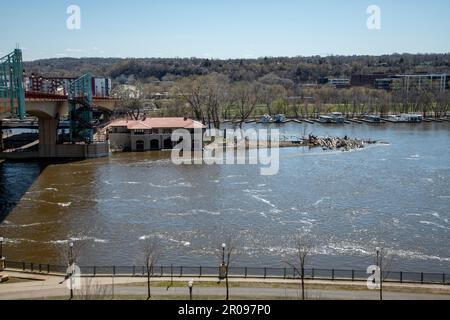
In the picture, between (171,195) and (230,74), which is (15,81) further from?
(230,74)

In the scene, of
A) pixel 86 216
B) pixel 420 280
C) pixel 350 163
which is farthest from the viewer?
pixel 350 163

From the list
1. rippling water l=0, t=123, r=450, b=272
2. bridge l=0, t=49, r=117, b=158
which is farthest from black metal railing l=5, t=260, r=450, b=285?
bridge l=0, t=49, r=117, b=158

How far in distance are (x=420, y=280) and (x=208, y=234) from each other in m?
11.1

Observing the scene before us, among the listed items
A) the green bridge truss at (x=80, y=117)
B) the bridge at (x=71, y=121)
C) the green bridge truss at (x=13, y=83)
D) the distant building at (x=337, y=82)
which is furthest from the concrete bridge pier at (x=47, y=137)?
the distant building at (x=337, y=82)

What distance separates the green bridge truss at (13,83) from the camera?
129 feet

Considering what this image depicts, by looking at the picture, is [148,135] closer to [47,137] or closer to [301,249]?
[47,137]

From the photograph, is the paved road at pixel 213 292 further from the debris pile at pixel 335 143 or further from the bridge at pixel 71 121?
the debris pile at pixel 335 143

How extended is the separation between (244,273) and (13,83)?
2695cm

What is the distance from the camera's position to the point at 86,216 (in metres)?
33.0

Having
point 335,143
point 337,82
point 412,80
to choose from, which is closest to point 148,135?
point 335,143

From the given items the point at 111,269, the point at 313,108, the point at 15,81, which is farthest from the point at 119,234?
the point at 313,108

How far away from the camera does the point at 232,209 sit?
33938 millimetres

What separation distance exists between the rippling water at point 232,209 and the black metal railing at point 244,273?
1.77 meters

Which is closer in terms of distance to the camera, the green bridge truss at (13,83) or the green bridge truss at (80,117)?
the green bridge truss at (13,83)
